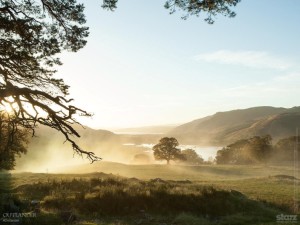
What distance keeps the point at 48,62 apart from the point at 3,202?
737 centimetres

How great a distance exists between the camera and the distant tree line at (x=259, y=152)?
102 meters

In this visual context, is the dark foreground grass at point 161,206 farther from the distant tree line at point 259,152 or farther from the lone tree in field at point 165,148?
the lone tree in field at point 165,148

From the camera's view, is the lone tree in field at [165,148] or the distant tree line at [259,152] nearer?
the distant tree line at [259,152]

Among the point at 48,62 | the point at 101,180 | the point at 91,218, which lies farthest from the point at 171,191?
the point at 48,62

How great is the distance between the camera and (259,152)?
333 ft

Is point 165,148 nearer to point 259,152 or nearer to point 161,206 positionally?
point 259,152

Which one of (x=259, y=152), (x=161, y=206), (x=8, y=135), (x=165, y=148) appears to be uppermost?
(x=8, y=135)

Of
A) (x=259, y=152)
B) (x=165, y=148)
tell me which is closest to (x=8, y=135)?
(x=165, y=148)

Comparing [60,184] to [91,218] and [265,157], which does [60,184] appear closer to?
[91,218]

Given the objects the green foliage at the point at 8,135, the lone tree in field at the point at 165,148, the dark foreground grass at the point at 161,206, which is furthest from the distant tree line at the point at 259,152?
the dark foreground grass at the point at 161,206

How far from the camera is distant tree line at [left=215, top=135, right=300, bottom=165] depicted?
334ft

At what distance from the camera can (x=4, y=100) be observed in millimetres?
12227

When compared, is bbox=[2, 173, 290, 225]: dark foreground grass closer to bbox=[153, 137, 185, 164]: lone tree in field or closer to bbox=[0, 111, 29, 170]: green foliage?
bbox=[0, 111, 29, 170]: green foliage

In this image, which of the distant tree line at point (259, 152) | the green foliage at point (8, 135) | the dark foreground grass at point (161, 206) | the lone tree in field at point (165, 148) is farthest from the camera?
the lone tree in field at point (165, 148)
